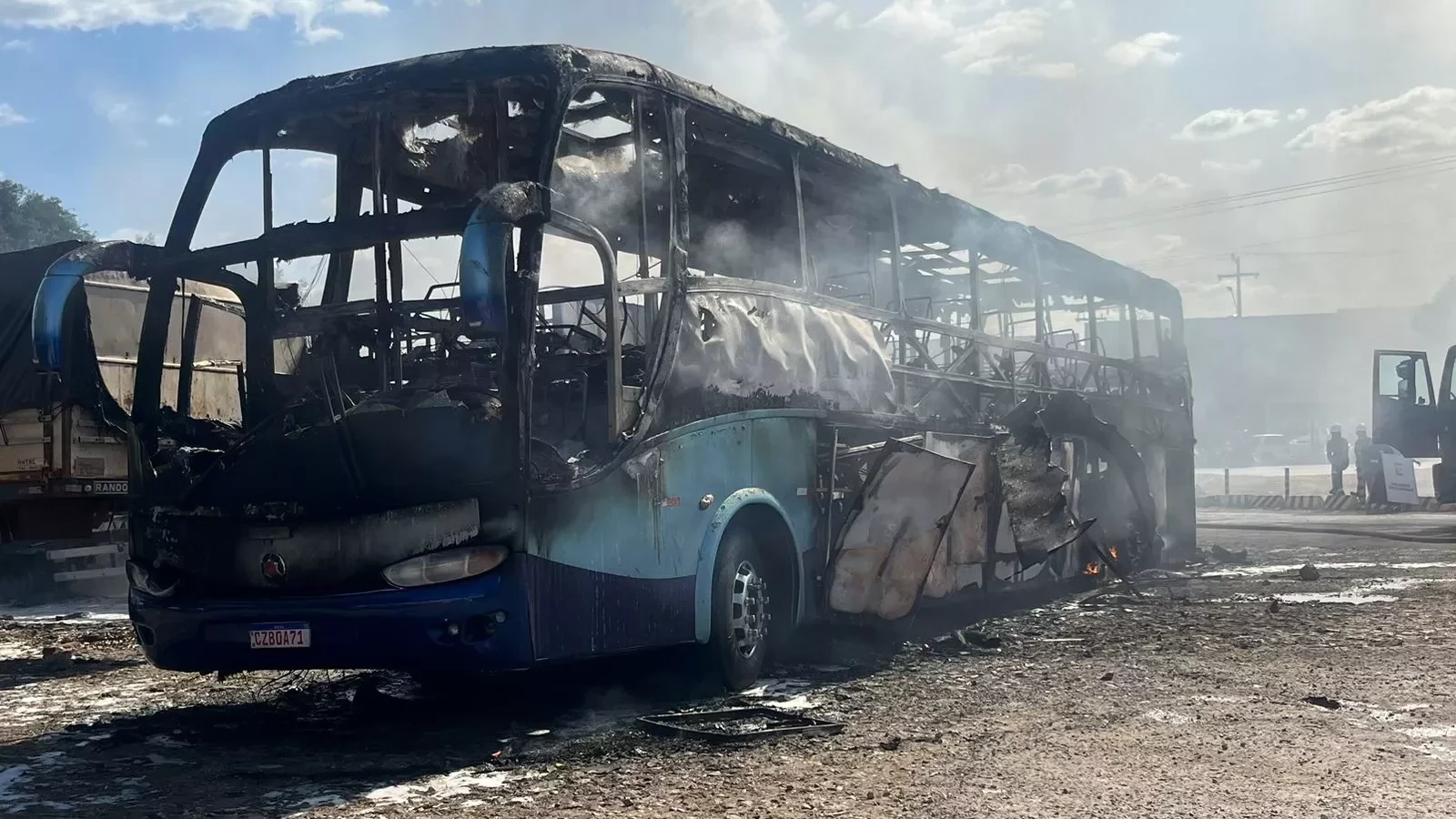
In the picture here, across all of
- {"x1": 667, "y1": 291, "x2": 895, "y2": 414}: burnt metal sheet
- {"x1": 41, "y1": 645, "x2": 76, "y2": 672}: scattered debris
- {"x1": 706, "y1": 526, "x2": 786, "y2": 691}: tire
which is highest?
{"x1": 667, "y1": 291, "x2": 895, "y2": 414}: burnt metal sheet

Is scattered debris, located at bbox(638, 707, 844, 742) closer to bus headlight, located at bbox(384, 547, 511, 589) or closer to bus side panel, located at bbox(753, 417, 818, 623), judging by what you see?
bus headlight, located at bbox(384, 547, 511, 589)

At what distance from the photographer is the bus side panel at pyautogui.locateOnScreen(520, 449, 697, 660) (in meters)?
5.72

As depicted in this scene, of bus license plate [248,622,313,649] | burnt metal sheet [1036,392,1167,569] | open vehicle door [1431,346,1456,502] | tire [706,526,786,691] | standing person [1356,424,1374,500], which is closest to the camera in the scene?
bus license plate [248,622,313,649]

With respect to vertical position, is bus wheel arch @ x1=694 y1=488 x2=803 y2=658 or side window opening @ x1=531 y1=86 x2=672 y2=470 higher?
side window opening @ x1=531 y1=86 x2=672 y2=470

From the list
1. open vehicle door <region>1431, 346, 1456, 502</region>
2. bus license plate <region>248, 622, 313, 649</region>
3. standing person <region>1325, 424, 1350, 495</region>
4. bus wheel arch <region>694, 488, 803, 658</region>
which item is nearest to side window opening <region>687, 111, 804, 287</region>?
bus wheel arch <region>694, 488, 803, 658</region>

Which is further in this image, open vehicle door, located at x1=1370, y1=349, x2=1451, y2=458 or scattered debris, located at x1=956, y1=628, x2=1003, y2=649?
open vehicle door, located at x1=1370, y1=349, x2=1451, y2=458

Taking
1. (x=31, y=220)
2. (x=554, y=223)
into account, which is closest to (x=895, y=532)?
(x=554, y=223)

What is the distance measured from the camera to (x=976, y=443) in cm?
954

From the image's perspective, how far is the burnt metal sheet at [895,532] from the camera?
8281mm

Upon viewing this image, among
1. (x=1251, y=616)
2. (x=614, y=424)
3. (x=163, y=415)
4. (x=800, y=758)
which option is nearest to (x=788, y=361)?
(x=614, y=424)

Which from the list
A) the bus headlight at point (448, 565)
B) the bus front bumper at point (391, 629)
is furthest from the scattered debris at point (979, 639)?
the bus headlight at point (448, 565)

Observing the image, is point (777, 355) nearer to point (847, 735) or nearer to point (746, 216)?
point (746, 216)

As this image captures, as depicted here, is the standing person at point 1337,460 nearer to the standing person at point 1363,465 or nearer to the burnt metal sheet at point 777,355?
the standing person at point 1363,465

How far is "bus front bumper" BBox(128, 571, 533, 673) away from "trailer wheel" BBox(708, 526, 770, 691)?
154 cm
